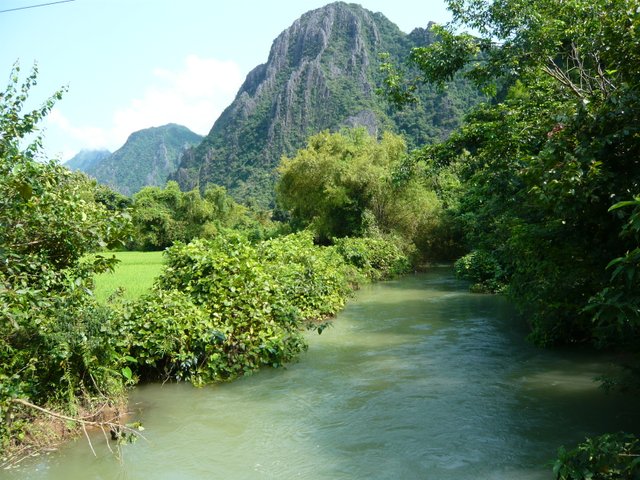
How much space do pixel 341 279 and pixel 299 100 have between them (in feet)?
287

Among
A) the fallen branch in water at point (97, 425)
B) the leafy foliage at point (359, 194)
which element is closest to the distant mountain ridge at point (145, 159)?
the leafy foliage at point (359, 194)

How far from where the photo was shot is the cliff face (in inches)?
3442

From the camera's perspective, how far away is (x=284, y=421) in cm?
668

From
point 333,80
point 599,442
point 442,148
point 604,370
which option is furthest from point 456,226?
point 333,80

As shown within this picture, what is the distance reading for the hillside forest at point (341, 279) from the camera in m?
4.57

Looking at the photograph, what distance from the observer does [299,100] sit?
323 ft

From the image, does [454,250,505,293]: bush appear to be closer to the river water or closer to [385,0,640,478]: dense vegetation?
[385,0,640,478]: dense vegetation

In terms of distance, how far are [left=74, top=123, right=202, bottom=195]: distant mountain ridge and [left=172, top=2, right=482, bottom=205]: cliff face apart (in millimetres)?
44825

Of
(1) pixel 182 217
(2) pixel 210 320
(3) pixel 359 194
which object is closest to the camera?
(2) pixel 210 320

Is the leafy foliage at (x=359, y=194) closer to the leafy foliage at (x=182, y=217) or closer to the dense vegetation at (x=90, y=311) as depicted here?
the leafy foliage at (x=182, y=217)

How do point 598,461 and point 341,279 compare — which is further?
point 341,279

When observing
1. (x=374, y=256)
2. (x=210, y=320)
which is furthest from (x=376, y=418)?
(x=374, y=256)

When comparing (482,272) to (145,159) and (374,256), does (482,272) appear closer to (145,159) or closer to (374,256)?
(374,256)

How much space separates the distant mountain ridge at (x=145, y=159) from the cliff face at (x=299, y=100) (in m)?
44.8
